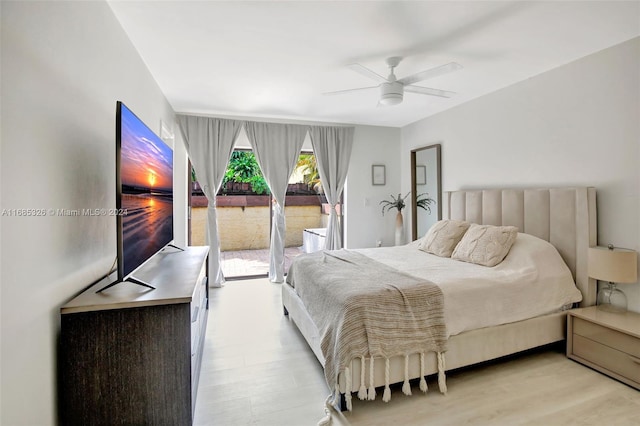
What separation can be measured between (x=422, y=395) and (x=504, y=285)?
101 cm

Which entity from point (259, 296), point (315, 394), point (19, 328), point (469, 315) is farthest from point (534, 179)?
point (19, 328)

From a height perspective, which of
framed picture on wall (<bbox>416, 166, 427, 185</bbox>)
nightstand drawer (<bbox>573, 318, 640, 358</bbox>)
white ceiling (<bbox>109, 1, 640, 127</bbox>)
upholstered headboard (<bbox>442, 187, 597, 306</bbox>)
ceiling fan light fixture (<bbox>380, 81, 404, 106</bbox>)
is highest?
white ceiling (<bbox>109, 1, 640, 127</bbox>)

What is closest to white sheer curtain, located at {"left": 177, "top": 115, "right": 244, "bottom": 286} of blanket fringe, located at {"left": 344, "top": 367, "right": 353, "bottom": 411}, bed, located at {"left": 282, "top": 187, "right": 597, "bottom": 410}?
bed, located at {"left": 282, "top": 187, "right": 597, "bottom": 410}

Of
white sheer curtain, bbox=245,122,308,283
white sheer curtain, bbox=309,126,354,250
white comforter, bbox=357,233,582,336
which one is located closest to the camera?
white comforter, bbox=357,233,582,336

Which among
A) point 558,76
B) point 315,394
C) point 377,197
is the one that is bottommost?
point 315,394

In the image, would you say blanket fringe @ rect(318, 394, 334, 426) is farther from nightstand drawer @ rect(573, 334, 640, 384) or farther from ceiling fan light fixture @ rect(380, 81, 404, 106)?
ceiling fan light fixture @ rect(380, 81, 404, 106)

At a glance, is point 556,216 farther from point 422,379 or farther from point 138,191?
point 138,191

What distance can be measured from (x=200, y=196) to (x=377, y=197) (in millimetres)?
2797

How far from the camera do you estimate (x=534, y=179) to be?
3066 millimetres

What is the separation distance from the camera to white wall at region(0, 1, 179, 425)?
3.51 ft

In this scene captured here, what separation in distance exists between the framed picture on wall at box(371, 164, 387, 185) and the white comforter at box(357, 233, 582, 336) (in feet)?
7.85

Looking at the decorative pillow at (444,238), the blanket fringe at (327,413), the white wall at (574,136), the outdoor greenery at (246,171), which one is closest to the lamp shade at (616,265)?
the white wall at (574,136)

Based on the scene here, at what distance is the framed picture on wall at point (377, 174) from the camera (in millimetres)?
5094

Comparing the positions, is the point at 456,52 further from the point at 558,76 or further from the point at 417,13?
the point at 558,76
